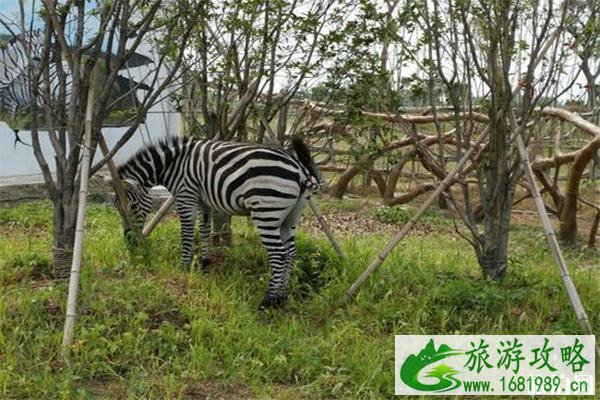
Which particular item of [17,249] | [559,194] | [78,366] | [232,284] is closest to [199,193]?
[232,284]

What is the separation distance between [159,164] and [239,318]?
2.04 m

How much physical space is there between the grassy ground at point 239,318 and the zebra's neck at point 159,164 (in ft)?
2.03

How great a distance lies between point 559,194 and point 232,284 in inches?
241

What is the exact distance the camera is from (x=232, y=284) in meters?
5.07

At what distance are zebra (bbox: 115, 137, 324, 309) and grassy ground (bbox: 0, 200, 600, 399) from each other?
32cm

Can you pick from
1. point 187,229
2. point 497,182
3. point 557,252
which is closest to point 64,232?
point 187,229

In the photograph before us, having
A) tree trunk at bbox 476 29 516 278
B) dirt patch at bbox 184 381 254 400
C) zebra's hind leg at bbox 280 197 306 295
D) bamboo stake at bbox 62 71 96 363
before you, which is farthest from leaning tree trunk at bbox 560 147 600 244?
bamboo stake at bbox 62 71 96 363

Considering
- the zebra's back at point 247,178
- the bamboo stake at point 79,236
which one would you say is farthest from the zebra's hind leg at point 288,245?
the bamboo stake at point 79,236

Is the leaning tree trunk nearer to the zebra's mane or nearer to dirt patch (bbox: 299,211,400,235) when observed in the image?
dirt patch (bbox: 299,211,400,235)

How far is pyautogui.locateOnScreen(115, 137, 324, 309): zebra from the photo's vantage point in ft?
16.3

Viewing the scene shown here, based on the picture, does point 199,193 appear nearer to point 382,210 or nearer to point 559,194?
point 382,210

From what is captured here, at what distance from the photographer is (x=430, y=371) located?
3.87 metres

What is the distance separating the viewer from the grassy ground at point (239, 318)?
359 centimetres

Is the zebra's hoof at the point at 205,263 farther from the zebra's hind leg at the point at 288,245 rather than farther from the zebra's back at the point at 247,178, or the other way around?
the zebra's hind leg at the point at 288,245
